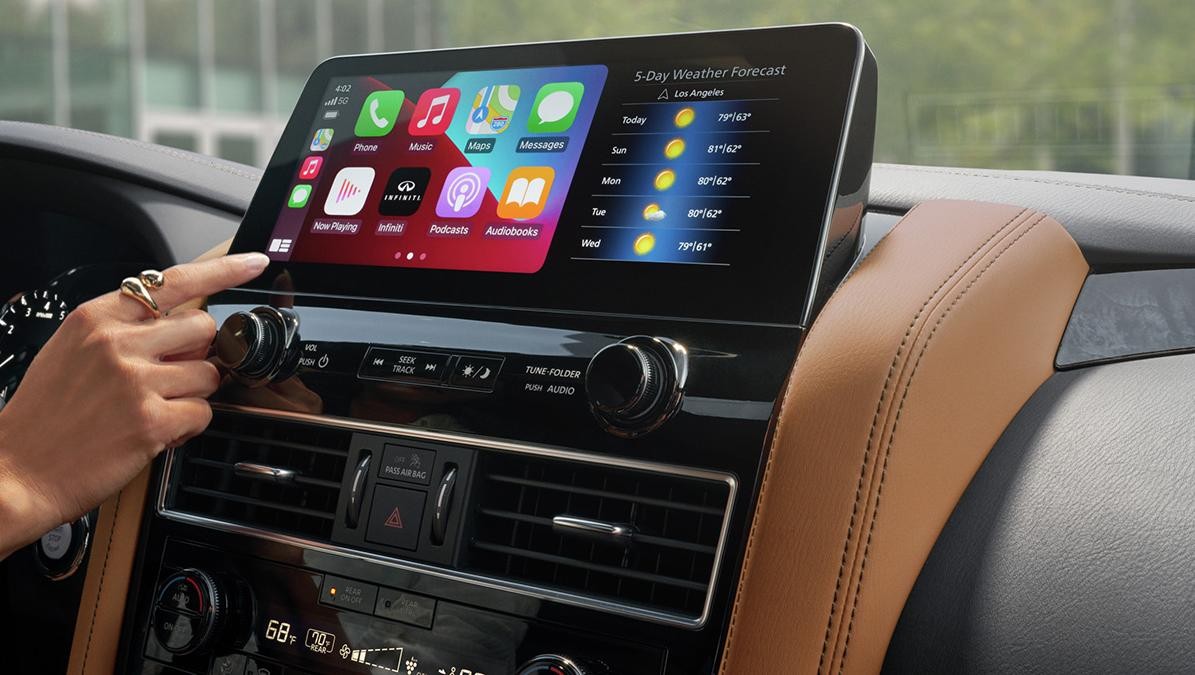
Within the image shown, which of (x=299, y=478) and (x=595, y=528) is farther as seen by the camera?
(x=299, y=478)

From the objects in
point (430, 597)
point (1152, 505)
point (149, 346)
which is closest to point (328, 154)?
point (149, 346)

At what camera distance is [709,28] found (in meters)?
1.26

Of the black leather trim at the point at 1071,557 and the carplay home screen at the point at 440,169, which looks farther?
the carplay home screen at the point at 440,169

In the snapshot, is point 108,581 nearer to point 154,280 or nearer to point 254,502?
point 254,502

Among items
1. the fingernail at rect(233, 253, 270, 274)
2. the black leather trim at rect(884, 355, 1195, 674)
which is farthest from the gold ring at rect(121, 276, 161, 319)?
the black leather trim at rect(884, 355, 1195, 674)

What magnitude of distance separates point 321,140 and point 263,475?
421mm

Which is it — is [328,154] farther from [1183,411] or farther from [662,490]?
[1183,411]

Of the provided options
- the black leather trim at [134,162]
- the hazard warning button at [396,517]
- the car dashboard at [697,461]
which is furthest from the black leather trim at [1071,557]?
the black leather trim at [134,162]

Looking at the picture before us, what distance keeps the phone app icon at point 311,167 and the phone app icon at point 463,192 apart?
0.21m

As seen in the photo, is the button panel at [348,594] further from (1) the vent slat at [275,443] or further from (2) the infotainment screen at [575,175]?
(2) the infotainment screen at [575,175]

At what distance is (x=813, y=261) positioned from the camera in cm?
110

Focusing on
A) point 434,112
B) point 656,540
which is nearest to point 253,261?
point 434,112

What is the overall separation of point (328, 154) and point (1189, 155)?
125 cm

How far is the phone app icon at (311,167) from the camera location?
147 cm
